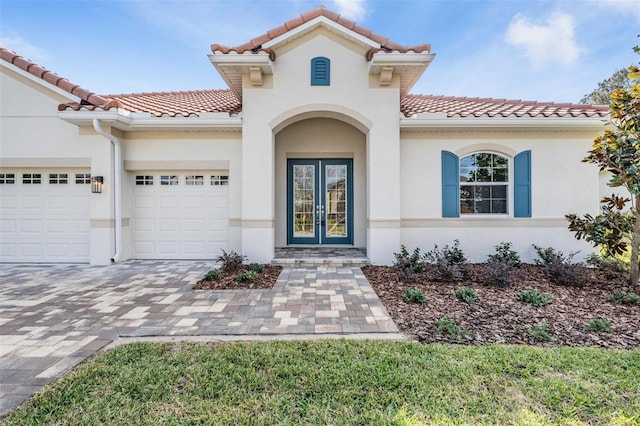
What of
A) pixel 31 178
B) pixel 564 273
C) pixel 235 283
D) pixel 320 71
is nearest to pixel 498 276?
pixel 564 273

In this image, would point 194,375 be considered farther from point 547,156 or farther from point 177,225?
point 547,156

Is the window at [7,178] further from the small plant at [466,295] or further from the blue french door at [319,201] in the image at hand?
the small plant at [466,295]

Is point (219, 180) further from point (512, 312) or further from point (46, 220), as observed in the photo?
point (512, 312)

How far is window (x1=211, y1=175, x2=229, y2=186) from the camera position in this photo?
28.6ft

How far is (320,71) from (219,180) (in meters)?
4.15

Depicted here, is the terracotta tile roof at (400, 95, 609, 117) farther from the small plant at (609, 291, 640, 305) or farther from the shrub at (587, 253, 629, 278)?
the small plant at (609, 291, 640, 305)

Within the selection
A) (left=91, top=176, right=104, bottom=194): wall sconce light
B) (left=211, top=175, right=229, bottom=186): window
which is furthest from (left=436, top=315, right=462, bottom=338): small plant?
(left=91, top=176, right=104, bottom=194): wall sconce light

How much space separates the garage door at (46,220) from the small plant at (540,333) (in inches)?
403

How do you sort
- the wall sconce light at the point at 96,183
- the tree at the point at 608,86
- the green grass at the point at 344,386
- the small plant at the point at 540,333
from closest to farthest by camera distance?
the green grass at the point at 344,386 → the small plant at the point at 540,333 → the wall sconce light at the point at 96,183 → the tree at the point at 608,86

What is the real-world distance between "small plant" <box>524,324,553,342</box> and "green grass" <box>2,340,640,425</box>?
0.33 meters

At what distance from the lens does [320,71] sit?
7758 millimetres

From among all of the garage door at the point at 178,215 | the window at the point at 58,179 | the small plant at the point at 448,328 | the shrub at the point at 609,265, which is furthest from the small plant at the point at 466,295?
the window at the point at 58,179

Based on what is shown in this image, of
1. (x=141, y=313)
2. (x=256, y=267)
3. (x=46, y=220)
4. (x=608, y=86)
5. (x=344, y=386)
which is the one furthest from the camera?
(x=608, y=86)

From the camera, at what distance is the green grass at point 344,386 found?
2.35 meters
